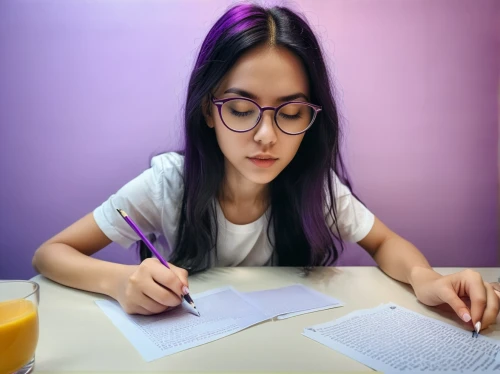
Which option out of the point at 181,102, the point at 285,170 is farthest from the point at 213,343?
the point at 181,102

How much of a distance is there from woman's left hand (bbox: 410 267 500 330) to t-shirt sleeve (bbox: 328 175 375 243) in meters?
0.32

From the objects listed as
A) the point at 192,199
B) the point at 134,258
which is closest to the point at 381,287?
the point at 192,199

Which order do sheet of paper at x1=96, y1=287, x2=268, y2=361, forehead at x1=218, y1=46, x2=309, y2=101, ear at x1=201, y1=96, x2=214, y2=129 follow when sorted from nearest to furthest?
sheet of paper at x1=96, y1=287, x2=268, y2=361
forehead at x1=218, y1=46, x2=309, y2=101
ear at x1=201, y1=96, x2=214, y2=129

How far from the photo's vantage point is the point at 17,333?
0.50 meters

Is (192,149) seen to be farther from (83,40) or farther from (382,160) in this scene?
(382,160)

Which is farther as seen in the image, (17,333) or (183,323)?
(183,323)

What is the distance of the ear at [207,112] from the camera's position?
0.93m

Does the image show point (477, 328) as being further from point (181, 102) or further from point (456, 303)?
point (181, 102)

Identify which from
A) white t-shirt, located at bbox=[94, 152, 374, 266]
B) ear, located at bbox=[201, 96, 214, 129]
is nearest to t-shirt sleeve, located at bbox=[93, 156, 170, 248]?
white t-shirt, located at bbox=[94, 152, 374, 266]

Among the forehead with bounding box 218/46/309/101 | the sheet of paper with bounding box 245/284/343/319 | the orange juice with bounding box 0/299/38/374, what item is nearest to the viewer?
the orange juice with bounding box 0/299/38/374

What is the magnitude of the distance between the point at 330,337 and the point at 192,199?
54 centimetres

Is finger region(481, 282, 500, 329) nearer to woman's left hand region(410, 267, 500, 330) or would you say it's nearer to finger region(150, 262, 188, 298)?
woman's left hand region(410, 267, 500, 330)

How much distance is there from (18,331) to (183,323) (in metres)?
0.27

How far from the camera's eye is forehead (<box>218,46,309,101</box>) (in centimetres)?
83
